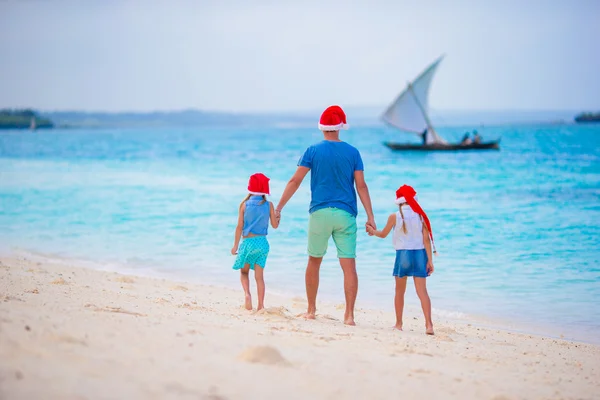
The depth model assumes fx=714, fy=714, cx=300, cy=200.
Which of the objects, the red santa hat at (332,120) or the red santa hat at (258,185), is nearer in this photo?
the red santa hat at (332,120)

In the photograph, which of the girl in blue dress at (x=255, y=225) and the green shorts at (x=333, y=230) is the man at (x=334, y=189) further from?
the girl in blue dress at (x=255, y=225)

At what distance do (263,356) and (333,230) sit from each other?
6.46ft

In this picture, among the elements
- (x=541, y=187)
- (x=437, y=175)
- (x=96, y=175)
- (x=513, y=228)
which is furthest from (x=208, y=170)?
(x=513, y=228)

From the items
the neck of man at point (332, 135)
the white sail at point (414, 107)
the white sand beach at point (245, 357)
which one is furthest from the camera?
the white sail at point (414, 107)

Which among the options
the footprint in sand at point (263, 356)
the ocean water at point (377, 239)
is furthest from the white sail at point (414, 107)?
the footprint in sand at point (263, 356)

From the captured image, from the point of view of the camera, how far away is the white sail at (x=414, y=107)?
152 ft

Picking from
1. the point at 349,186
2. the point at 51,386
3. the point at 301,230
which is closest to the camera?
the point at 51,386

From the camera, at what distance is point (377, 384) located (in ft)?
13.1

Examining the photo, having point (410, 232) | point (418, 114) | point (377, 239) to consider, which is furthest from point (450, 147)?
point (410, 232)

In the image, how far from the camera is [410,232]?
5.83 m

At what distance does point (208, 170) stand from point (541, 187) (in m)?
16.2

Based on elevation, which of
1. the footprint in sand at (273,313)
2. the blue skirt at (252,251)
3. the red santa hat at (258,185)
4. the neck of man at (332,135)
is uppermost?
the neck of man at (332,135)

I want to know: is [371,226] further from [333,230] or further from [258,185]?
[258,185]

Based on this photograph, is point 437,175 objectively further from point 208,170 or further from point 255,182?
point 255,182
